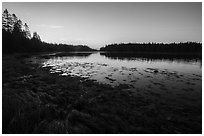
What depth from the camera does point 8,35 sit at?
145ft

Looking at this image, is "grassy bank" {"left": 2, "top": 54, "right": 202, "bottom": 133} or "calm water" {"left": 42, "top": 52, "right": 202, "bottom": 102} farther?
"calm water" {"left": 42, "top": 52, "right": 202, "bottom": 102}

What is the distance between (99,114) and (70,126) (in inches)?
77.2

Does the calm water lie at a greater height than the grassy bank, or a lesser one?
greater

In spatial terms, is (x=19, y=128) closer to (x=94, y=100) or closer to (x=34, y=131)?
(x=34, y=131)

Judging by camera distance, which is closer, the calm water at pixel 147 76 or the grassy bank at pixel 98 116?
the grassy bank at pixel 98 116

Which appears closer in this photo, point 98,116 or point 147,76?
point 98,116

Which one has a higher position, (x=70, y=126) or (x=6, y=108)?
(x=6, y=108)

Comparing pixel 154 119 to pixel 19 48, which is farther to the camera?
pixel 19 48

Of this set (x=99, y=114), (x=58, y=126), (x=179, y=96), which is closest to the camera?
(x=58, y=126)

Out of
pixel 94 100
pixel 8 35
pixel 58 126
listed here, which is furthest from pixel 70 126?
pixel 8 35

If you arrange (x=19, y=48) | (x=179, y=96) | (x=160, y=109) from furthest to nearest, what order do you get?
(x=19, y=48) < (x=179, y=96) < (x=160, y=109)

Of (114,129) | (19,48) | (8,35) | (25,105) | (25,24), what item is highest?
(25,24)

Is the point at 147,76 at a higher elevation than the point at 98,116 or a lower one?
higher

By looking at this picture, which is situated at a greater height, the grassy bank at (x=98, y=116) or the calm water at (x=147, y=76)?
the calm water at (x=147, y=76)
